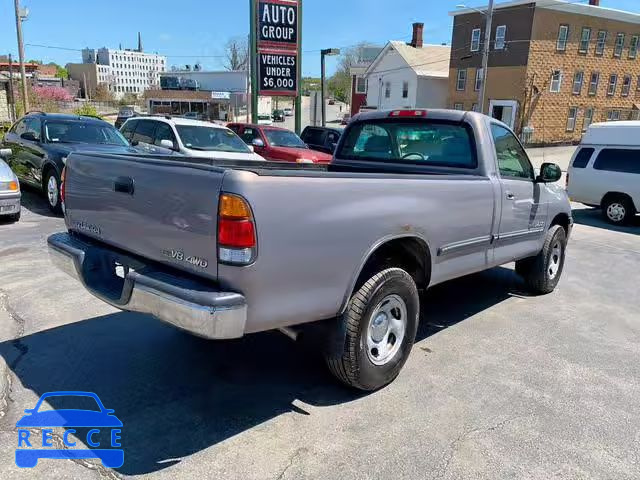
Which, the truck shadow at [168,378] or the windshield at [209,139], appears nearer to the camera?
the truck shadow at [168,378]

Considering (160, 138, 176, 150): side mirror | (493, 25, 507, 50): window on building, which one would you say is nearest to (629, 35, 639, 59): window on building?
(493, 25, 507, 50): window on building

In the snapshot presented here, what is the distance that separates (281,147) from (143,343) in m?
10.5

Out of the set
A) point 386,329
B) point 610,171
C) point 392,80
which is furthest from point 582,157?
point 392,80

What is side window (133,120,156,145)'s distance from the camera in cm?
1119

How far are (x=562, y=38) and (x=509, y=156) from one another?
34.7m

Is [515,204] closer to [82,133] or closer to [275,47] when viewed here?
[82,133]

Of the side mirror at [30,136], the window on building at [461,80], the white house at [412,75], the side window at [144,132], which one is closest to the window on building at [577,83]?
the window on building at [461,80]

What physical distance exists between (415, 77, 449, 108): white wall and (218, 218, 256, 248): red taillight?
145 ft

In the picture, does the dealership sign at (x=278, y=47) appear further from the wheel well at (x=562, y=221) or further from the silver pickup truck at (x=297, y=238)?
the silver pickup truck at (x=297, y=238)

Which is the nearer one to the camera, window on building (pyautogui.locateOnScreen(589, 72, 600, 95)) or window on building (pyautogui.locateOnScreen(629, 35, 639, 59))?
window on building (pyautogui.locateOnScreen(589, 72, 600, 95))

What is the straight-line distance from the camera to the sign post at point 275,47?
1600cm

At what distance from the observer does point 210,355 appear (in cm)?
417

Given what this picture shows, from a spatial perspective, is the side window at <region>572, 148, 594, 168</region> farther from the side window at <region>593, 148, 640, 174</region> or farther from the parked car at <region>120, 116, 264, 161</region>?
the parked car at <region>120, 116, 264, 161</region>

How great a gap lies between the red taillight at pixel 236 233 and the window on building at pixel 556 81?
3732 centimetres
